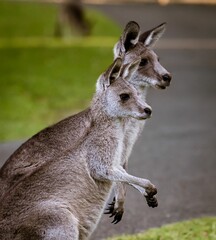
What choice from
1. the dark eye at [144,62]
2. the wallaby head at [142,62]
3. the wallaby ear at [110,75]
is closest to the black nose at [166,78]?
the wallaby head at [142,62]

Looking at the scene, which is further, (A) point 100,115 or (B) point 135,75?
(B) point 135,75

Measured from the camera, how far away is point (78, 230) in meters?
5.88

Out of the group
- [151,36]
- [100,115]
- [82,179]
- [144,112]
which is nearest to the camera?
[82,179]

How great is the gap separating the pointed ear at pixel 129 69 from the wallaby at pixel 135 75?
0.92 feet

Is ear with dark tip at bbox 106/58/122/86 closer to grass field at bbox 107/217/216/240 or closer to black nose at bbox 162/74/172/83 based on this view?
black nose at bbox 162/74/172/83

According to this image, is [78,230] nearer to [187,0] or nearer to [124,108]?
[124,108]

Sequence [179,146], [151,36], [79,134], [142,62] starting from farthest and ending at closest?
[179,146] < [151,36] < [142,62] < [79,134]

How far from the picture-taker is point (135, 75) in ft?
22.8

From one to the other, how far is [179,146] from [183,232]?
5413 mm

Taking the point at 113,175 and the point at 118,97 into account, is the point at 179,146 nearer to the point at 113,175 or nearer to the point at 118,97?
the point at 118,97

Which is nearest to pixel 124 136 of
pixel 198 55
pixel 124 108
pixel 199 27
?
pixel 124 108

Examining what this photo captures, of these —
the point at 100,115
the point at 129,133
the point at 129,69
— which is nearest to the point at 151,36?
the point at 129,69

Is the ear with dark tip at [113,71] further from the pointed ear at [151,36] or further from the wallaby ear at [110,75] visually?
the pointed ear at [151,36]

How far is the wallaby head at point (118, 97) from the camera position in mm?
6219
